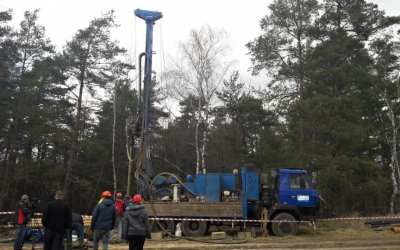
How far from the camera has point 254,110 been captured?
1357 inches

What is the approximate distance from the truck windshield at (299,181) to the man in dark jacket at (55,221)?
1065cm

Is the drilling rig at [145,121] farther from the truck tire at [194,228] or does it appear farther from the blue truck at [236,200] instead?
the truck tire at [194,228]

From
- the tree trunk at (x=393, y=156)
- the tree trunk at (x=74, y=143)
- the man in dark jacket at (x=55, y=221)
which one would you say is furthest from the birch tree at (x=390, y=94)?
the man in dark jacket at (x=55, y=221)

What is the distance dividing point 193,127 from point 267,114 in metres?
7.38

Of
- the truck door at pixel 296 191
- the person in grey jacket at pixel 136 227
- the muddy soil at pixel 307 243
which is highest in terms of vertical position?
the truck door at pixel 296 191

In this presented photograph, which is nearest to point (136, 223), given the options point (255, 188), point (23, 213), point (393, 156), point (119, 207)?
point (23, 213)

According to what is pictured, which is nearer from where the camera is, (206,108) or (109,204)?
(109,204)

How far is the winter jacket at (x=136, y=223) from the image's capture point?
977 centimetres

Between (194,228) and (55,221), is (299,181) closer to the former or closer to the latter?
(194,228)

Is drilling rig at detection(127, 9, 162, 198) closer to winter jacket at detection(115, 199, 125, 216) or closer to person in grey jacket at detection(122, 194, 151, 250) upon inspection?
winter jacket at detection(115, 199, 125, 216)

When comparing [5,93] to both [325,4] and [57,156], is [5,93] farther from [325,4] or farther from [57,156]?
[325,4]

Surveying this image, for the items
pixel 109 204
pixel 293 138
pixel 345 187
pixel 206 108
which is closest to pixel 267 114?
pixel 206 108

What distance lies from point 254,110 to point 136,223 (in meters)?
25.4

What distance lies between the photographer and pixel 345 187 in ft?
85.1
